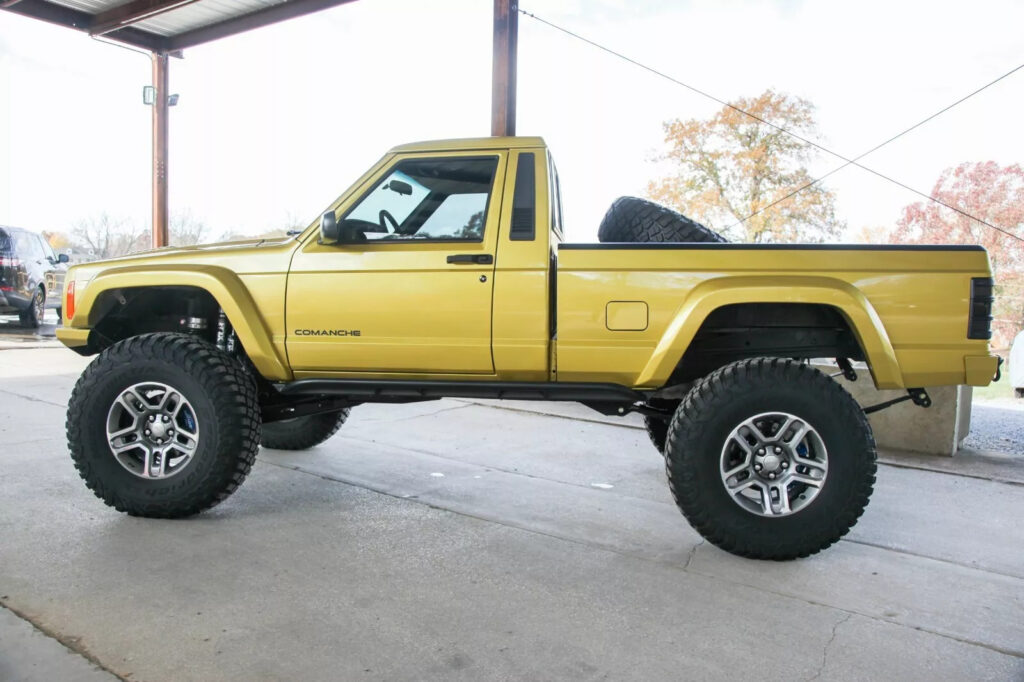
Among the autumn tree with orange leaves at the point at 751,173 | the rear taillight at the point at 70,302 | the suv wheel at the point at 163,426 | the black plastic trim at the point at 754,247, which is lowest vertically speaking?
the suv wheel at the point at 163,426

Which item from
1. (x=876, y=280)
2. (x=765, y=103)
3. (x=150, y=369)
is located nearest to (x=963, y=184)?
(x=765, y=103)

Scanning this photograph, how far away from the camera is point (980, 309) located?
3.21m

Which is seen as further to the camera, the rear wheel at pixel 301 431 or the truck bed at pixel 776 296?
the rear wheel at pixel 301 431

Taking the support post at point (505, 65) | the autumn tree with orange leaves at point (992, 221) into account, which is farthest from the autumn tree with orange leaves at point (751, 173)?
the support post at point (505, 65)

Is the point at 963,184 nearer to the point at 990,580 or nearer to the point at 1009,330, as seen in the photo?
the point at 1009,330

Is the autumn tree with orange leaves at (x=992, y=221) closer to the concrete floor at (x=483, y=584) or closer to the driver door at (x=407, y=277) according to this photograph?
the concrete floor at (x=483, y=584)

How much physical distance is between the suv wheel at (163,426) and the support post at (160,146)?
33.6ft

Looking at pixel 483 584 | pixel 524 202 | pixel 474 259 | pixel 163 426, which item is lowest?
pixel 483 584

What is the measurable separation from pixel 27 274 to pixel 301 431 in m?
11.1

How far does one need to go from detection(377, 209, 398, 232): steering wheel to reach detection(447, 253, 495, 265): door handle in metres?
0.44

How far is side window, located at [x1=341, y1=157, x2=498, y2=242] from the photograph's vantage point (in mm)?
3762

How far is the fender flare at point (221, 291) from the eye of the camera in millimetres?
3748

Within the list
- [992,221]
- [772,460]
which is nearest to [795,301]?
[772,460]

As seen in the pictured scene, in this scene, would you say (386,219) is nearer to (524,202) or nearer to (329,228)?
(329,228)
